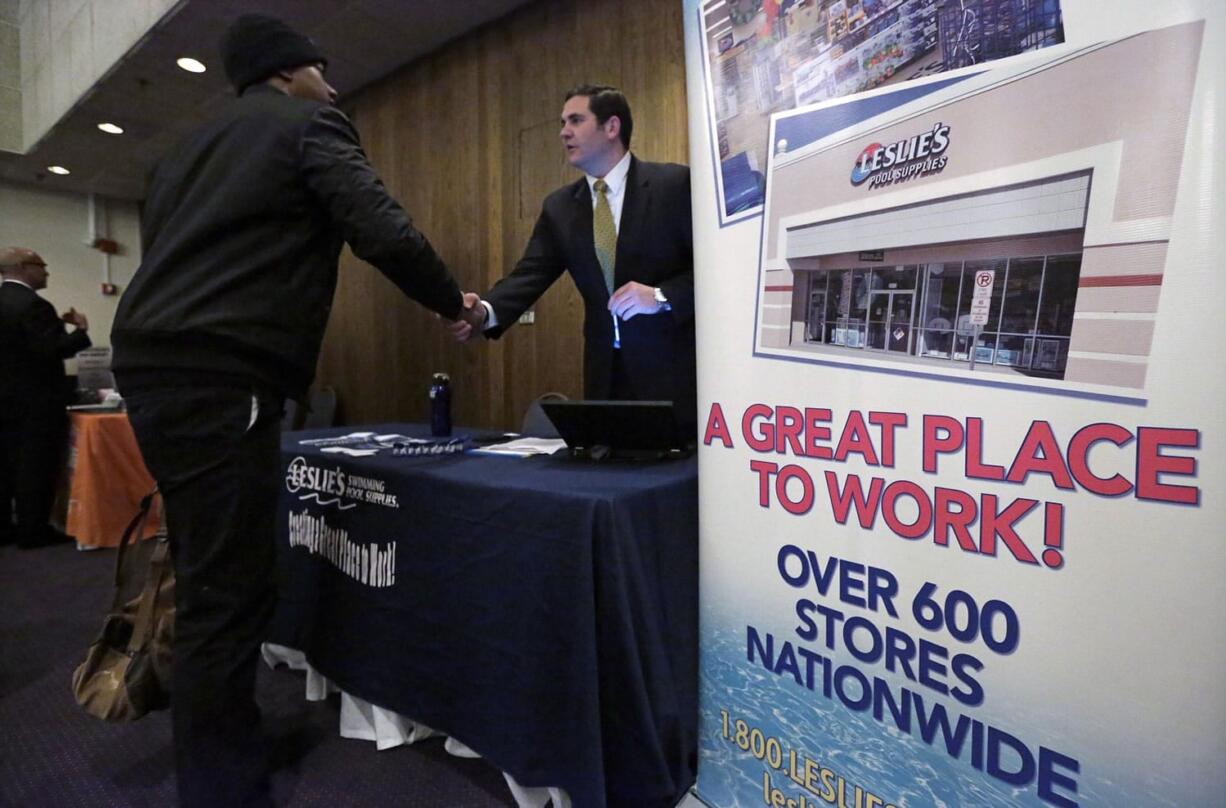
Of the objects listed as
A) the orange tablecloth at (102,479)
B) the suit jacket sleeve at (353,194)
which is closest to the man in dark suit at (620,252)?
the suit jacket sleeve at (353,194)

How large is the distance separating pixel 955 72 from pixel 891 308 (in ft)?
1.00

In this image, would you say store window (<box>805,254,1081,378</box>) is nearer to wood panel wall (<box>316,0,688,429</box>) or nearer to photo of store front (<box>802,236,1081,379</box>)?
photo of store front (<box>802,236,1081,379</box>)

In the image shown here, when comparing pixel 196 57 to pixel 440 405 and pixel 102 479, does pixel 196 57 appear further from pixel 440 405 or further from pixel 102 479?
pixel 440 405

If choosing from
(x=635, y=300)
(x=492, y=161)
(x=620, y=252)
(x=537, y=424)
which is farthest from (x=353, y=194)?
(x=492, y=161)

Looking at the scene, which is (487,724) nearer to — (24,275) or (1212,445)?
(1212,445)

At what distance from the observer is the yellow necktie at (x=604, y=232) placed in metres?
1.74

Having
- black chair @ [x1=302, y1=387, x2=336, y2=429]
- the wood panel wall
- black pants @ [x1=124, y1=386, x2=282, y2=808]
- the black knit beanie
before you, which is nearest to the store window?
black pants @ [x1=124, y1=386, x2=282, y2=808]

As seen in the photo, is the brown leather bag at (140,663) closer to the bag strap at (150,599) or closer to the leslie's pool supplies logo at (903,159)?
the bag strap at (150,599)

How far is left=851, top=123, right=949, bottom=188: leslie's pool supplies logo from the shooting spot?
817mm

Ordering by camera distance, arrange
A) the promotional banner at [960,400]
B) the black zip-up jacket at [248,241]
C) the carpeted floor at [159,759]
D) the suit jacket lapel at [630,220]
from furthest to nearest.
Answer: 1. the suit jacket lapel at [630,220]
2. the carpeted floor at [159,759]
3. the black zip-up jacket at [248,241]
4. the promotional banner at [960,400]

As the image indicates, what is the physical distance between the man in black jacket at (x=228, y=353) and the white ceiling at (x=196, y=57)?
7.88 ft

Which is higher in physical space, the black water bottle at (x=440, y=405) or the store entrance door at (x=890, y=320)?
the store entrance door at (x=890, y=320)

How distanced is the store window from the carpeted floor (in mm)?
1205

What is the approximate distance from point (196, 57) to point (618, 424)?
3.86 metres
